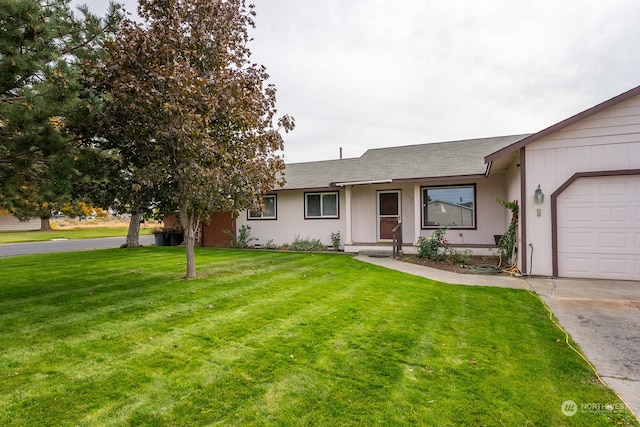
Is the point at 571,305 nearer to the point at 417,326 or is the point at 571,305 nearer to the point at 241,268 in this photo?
the point at 417,326

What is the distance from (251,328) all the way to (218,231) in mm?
11813

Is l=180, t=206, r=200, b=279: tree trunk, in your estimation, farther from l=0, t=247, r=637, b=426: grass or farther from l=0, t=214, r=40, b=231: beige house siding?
l=0, t=214, r=40, b=231: beige house siding

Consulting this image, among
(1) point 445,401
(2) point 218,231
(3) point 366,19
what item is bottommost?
(1) point 445,401

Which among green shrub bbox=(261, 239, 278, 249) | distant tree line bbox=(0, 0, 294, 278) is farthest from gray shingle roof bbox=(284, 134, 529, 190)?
distant tree line bbox=(0, 0, 294, 278)

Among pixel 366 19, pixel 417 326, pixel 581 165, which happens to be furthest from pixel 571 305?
pixel 366 19

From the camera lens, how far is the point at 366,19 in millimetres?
10727

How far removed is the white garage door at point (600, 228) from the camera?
6984 mm

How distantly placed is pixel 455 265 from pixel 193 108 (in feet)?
25.1

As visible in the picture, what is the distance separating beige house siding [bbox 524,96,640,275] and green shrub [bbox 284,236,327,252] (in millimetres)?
7346

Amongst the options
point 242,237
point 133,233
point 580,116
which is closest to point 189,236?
point 242,237

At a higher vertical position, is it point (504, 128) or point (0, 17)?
point (504, 128)

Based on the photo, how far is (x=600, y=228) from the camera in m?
7.16

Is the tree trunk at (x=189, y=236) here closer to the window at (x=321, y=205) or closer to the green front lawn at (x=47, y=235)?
the window at (x=321, y=205)

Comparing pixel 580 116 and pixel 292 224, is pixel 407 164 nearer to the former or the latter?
pixel 292 224
